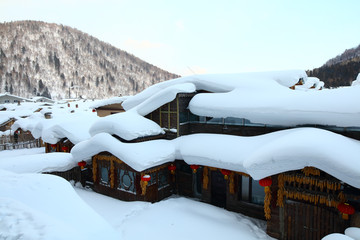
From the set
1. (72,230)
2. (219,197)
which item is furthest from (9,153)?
Answer: (72,230)

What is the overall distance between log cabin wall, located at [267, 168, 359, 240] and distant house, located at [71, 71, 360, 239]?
0.03 metres

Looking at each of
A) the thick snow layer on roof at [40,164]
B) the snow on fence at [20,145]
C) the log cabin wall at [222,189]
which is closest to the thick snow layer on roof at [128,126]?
the log cabin wall at [222,189]

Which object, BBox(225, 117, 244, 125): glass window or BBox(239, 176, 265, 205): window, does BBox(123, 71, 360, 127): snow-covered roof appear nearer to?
BBox(225, 117, 244, 125): glass window

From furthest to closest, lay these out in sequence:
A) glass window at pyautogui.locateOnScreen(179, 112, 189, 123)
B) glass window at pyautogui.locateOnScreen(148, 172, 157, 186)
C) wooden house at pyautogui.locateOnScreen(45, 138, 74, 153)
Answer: wooden house at pyautogui.locateOnScreen(45, 138, 74, 153) → glass window at pyautogui.locateOnScreen(179, 112, 189, 123) → glass window at pyautogui.locateOnScreen(148, 172, 157, 186)

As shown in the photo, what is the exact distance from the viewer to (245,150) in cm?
1008

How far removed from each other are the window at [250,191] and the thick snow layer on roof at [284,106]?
2.90 m

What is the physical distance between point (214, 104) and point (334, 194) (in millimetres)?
6264

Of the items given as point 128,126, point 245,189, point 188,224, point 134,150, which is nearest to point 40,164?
point 128,126

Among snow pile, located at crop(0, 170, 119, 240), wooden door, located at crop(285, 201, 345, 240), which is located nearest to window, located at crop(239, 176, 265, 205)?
wooden door, located at crop(285, 201, 345, 240)

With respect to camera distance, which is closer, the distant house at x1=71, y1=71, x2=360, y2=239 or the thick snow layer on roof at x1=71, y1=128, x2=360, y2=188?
the thick snow layer on roof at x1=71, y1=128, x2=360, y2=188

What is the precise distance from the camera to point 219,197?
490 inches

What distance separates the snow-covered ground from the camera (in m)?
4.92

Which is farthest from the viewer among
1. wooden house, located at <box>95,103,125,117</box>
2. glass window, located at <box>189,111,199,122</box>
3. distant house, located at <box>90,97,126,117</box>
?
wooden house, located at <box>95,103,125,117</box>

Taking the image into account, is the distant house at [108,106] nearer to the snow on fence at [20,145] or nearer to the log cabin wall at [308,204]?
the snow on fence at [20,145]
